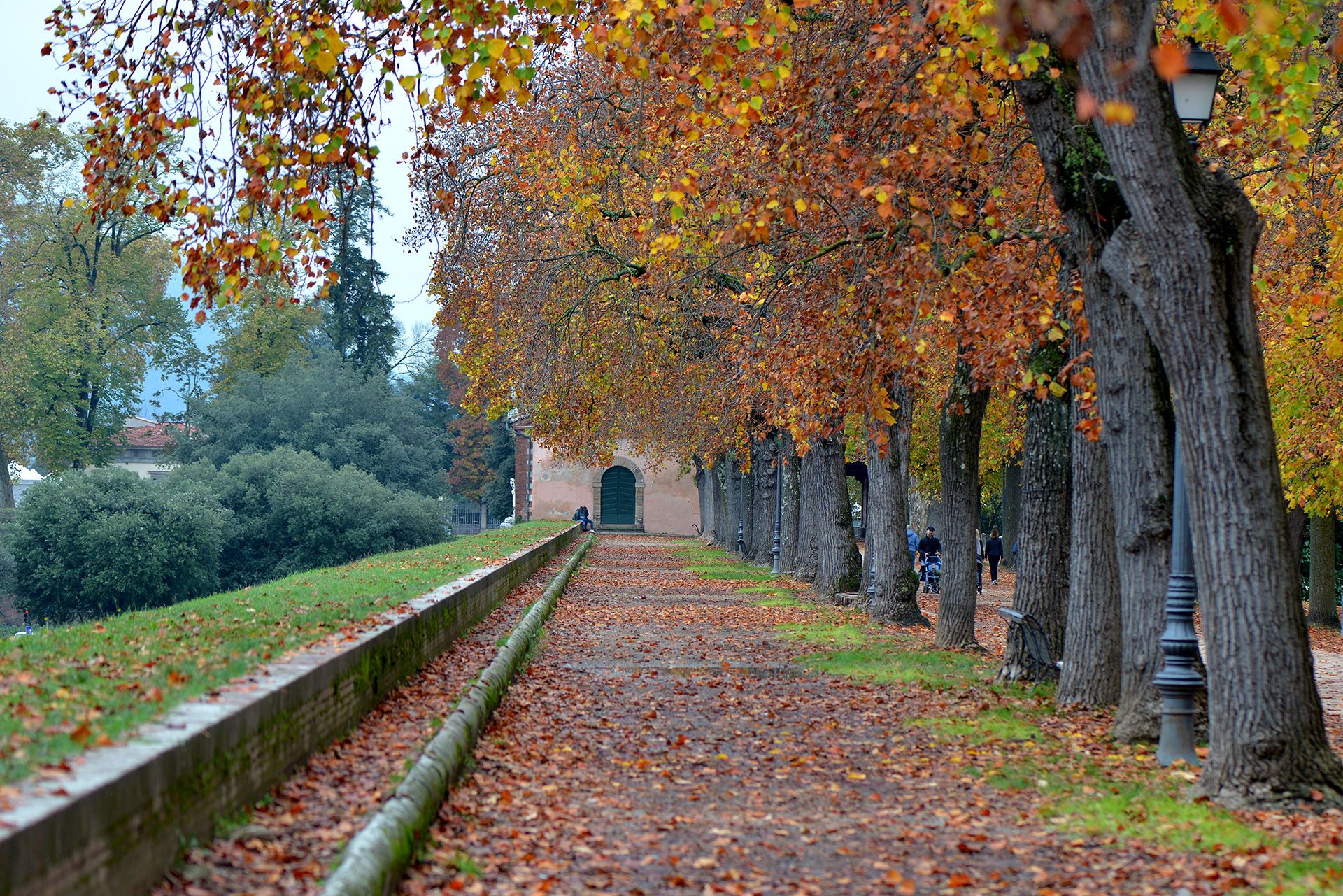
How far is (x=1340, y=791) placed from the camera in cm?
716

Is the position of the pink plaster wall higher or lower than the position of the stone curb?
higher

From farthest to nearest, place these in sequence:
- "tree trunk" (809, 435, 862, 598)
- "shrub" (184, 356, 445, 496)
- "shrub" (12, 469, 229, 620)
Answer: "shrub" (184, 356, 445, 496) < "shrub" (12, 469, 229, 620) < "tree trunk" (809, 435, 862, 598)

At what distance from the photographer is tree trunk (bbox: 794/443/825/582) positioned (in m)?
25.1

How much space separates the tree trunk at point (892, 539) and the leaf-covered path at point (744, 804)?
6085 millimetres

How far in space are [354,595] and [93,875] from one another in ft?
31.4

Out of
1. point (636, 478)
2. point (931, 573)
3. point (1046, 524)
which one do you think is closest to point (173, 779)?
point (1046, 524)

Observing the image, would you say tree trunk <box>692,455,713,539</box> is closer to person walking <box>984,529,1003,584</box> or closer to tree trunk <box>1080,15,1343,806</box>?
person walking <box>984,529,1003,584</box>

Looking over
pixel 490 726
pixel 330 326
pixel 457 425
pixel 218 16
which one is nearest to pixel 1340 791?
pixel 490 726

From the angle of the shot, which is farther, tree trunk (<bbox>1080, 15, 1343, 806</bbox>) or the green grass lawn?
tree trunk (<bbox>1080, 15, 1343, 806</bbox>)

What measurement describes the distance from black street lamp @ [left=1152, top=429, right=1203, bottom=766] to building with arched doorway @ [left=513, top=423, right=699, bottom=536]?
57.8m

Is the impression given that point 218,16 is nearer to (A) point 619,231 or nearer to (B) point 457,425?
(A) point 619,231

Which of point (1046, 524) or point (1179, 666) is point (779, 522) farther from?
point (1179, 666)

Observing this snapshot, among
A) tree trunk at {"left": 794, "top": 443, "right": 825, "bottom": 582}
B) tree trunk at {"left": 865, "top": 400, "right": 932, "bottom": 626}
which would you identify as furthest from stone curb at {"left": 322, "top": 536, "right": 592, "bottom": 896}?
tree trunk at {"left": 794, "top": 443, "right": 825, "bottom": 582}

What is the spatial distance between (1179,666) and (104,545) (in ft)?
117
